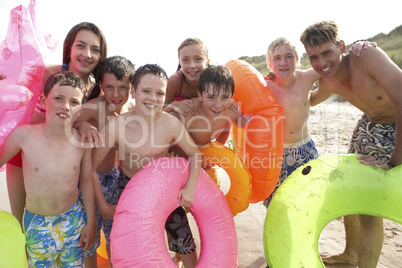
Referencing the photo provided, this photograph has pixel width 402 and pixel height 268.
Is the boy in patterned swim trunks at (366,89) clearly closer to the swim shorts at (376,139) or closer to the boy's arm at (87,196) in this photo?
the swim shorts at (376,139)

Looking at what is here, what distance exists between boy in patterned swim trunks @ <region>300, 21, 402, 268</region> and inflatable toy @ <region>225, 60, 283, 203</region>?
0.65 metres

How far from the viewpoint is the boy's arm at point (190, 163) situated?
2.10 meters

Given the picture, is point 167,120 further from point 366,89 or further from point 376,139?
point 376,139

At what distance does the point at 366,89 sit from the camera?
2.48m

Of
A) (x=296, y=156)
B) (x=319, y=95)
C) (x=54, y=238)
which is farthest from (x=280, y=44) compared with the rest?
(x=54, y=238)

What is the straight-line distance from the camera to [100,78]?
2.52m

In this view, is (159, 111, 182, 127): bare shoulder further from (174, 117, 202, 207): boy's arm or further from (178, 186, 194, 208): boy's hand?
(178, 186, 194, 208): boy's hand

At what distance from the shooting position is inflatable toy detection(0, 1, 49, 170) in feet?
6.53

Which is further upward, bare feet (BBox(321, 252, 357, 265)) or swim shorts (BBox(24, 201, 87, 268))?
swim shorts (BBox(24, 201, 87, 268))

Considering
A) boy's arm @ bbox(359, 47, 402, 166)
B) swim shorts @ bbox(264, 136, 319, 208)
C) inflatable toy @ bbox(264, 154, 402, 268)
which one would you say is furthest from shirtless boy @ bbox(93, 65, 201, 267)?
boy's arm @ bbox(359, 47, 402, 166)

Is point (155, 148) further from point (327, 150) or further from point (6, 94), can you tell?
point (327, 150)

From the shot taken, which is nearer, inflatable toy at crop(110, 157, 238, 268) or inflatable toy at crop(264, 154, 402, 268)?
inflatable toy at crop(110, 157, 238, 268)

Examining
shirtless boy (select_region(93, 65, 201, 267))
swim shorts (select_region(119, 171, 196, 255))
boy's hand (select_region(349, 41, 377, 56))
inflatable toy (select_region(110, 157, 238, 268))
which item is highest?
boy's hand (select_region(349, 41, 377, 56))

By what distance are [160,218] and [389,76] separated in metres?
2.13
